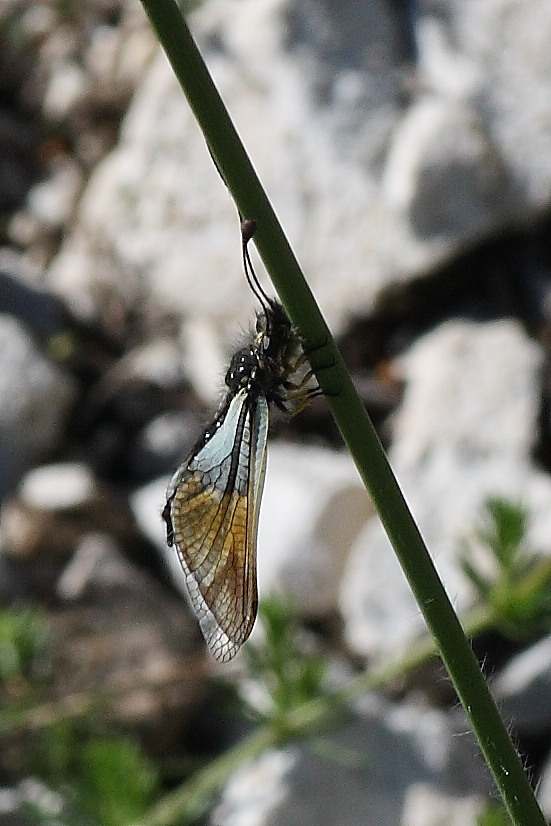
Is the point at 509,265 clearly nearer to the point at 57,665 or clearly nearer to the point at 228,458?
the point at 57,665

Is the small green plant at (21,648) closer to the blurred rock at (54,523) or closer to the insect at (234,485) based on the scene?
the blurred rock at (54,523)

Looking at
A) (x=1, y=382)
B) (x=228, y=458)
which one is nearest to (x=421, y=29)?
(x=1, y=382)

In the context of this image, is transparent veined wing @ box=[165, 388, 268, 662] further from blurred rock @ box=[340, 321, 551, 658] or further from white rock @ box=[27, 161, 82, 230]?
white rock @ box=[27, 161, 82, 230]

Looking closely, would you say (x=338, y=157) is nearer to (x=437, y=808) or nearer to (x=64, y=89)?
(x=64, y=89)

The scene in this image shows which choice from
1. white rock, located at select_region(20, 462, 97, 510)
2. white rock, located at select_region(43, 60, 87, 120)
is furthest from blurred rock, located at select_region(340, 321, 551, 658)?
white rock, located at select_region(43, 60, 87, 120)

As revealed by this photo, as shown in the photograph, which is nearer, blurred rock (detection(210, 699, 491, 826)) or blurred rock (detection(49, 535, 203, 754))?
blurred rock (detection(210, 699, 491, 826))

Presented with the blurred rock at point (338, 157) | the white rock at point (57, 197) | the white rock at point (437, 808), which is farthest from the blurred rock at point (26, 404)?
the white rock at point (437, 808)
